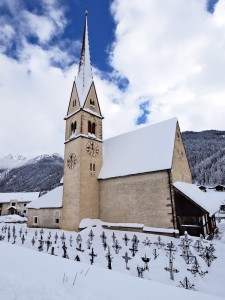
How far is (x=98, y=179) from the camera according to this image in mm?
26266

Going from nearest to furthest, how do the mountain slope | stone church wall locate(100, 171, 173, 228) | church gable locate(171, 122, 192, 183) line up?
stone church wall locate(100, 171, 173, 228) → church gable locate(171, 122, 192, 183) → the mountain slope

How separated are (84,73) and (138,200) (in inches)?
774

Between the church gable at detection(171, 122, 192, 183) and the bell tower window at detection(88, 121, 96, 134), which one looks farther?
the bell tower window at detection(88, 121, 96, 134)

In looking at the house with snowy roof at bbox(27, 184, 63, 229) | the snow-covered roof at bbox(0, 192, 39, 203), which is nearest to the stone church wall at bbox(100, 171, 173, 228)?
the house with snowy roof at bbox(27, 184, 63, 229)

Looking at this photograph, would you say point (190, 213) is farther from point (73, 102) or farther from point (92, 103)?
point (73, 102)

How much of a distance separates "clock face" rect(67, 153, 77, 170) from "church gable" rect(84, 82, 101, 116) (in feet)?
21.0

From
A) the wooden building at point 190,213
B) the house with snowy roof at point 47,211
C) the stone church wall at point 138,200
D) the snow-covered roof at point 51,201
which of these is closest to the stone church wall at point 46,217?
the house with snowy roof at point 47,211

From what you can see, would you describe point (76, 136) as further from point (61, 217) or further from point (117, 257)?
point (117, 257)

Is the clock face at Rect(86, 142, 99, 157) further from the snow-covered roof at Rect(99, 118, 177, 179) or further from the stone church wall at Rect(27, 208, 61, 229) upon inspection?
the stone church wall at Rect(27, 208, 61, 229)

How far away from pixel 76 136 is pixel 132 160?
307 inches

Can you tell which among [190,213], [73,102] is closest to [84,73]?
[73,102]

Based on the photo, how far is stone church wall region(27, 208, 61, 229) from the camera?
26356mm

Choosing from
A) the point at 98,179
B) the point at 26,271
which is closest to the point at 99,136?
the point at 98,179

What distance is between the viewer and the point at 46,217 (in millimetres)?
27234
